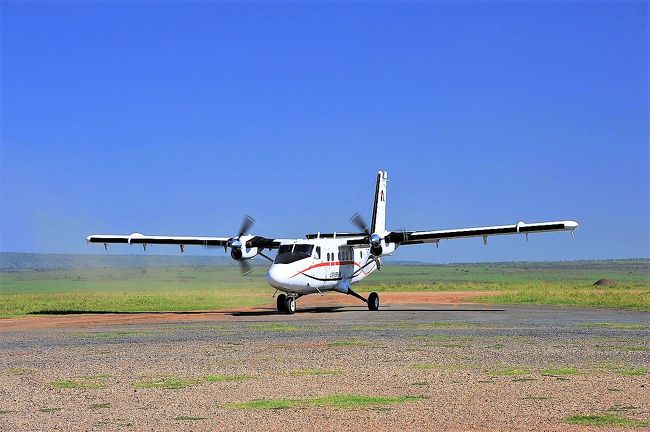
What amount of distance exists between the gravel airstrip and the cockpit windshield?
30.8 feet

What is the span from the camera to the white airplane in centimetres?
3916

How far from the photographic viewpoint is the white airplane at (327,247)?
3916cm

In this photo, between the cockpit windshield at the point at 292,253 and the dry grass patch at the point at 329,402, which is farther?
the cockpit windshield at the point at 292,253

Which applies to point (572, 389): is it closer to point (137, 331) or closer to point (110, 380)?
point (110, 380)

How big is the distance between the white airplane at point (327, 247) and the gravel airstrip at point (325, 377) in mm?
9735

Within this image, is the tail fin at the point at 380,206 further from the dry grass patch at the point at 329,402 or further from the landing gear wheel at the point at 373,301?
the dry grass patch at the point at 329,402

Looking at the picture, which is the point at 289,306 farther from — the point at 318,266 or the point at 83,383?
the point at 83,383

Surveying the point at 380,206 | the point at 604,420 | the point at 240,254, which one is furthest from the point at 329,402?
the point at 380,206

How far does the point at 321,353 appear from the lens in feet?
68.6

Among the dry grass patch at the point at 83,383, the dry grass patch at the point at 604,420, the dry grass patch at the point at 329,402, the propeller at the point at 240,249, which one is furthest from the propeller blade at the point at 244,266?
the dry grass patch at the point at 604,420

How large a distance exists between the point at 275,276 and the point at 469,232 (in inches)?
362

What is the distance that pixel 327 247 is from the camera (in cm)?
4134

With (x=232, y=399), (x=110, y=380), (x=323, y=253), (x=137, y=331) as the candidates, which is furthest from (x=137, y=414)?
(x=323, y=253)

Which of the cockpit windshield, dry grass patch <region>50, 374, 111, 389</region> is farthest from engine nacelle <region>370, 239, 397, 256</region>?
dry grass patch <region>50, 374, 111, 389</region>
